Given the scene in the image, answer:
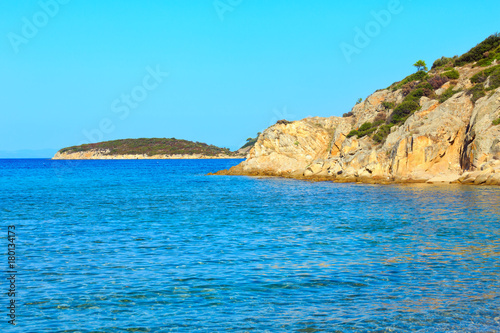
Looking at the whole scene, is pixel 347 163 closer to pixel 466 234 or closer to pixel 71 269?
pixel 466 234

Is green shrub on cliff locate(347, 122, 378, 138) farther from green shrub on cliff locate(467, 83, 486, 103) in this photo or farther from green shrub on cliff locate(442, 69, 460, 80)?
green shrub on cliff locate(467, 83, 486, 103)

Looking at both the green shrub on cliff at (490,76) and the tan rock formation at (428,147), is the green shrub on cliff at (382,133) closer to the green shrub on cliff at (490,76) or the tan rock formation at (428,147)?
the tan rock formation at (428,147)

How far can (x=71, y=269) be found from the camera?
17.1 m

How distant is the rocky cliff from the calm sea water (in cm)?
1896

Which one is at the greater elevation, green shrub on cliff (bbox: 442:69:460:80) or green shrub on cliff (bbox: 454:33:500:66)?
green shrub on cliff (bbox: 454:33:500:66)

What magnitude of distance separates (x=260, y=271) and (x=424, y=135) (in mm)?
43327

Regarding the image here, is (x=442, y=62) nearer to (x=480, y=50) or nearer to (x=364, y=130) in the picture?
(x=480, y=50)

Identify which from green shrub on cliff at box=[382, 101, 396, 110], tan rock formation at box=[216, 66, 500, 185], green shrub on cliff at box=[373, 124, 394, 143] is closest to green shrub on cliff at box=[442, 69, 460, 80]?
tan rock formation at box=[216, 66, 500, 185]

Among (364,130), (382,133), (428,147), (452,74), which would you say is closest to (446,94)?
(452,74)

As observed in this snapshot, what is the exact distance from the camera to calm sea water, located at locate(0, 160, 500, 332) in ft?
39.3

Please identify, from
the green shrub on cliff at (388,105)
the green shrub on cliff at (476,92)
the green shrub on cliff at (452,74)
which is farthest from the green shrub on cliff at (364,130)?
the green shrub on cliff at (476,92)

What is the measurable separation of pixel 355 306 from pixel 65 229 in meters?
19.1

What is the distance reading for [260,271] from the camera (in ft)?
54.5

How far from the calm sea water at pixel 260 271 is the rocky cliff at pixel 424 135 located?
1896 centimetres
